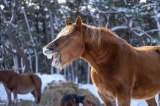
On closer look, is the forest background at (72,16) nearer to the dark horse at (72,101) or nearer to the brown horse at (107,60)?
the dark horse at (72,101)

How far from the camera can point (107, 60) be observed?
9.48 feet

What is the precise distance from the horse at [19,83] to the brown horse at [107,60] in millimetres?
9296

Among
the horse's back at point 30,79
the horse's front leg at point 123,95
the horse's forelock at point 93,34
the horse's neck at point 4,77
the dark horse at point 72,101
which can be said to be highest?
the horse's forelock at point 93,34

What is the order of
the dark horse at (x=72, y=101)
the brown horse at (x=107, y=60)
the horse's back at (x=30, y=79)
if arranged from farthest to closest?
1. the horse's back at (x=30, y=79)
2. the dark horse at (x=72, y=101)
3. the brown horse at (x=107, y=60)

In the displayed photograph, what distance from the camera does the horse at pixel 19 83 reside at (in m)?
12.2

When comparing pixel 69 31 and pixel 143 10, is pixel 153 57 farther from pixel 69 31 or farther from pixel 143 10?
pixel 143 10

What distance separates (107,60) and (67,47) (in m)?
0.45

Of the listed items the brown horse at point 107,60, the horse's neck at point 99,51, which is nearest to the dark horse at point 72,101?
the brown horse at point 107,60

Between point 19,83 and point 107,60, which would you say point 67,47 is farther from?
point 19,83

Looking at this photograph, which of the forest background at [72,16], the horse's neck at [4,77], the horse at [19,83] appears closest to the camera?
the horse's neck at [4,77]

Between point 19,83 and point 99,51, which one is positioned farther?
point 19,83

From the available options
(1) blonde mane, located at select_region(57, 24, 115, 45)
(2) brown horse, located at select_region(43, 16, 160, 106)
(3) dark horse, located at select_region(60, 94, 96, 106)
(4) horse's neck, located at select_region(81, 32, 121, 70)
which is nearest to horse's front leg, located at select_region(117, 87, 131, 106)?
(2) brown horse, located at select_region(43, 16, 160, 106)

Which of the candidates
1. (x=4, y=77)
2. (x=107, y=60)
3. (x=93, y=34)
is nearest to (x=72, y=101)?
(x=4, y=77)

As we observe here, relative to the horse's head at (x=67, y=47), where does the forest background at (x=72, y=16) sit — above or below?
below
